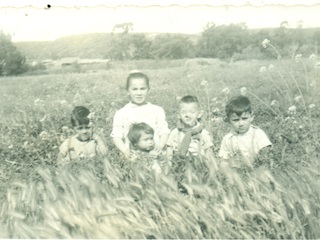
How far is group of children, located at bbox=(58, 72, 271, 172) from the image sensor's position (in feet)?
8.20

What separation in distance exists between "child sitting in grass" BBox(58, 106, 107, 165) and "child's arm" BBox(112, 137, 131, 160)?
0.19ft

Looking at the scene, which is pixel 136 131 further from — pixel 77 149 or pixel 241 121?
pixel 241 121

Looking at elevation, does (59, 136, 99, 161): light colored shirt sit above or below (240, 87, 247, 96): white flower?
below

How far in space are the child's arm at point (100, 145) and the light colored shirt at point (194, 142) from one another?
29 cm

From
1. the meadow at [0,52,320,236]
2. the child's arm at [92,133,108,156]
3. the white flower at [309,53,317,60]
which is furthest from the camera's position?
the child's arm at [92,133,108,156]

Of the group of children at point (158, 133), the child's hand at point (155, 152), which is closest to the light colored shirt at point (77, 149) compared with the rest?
the group of children at point (158, 133)

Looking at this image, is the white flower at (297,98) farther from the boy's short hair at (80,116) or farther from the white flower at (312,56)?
the boy's short hair at (80,116)

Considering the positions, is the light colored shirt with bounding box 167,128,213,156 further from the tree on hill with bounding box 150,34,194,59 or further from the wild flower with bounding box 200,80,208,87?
the tree on hill with bounding box 150,34,194,59

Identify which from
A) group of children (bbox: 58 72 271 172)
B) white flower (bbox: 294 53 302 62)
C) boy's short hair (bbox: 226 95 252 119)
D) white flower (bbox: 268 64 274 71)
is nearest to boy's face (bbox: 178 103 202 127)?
group of children (bbox: 58 72 271 172)

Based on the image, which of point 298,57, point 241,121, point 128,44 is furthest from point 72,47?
point 298,57

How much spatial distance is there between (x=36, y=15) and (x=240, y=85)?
99 centimetres

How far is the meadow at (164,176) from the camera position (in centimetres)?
232

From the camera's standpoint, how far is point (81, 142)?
260cm

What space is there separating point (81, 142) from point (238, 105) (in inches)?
28.9
